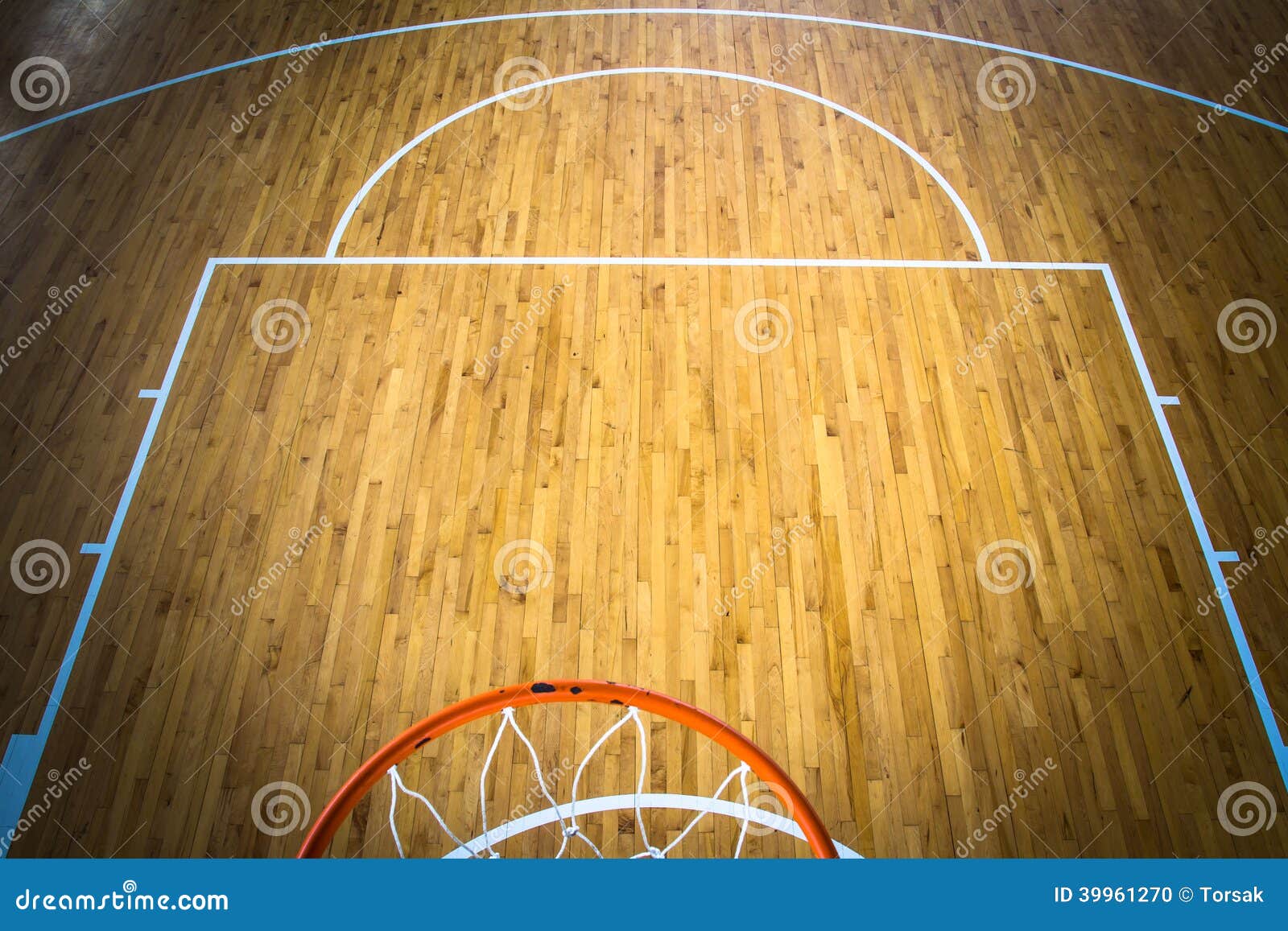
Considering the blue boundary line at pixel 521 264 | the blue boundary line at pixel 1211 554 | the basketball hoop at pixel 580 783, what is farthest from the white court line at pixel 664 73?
the basketball hoop at pixel 580 783

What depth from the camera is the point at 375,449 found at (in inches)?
189

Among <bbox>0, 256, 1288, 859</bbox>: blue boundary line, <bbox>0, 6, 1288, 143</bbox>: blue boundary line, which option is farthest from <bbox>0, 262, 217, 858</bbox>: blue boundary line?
<bbox>0, 6, 1288, 143</bbox>: blue boundary line

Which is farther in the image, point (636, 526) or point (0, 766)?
point (636, 526)

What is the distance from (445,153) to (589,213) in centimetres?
119

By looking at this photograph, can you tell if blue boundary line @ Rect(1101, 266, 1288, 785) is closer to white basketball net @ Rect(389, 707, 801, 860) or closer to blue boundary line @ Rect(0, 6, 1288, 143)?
white basketball net @ Rect(389, 707, 801, 860)

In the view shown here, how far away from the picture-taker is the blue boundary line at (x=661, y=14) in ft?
21.3

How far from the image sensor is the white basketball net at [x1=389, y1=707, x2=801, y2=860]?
11.9 ft

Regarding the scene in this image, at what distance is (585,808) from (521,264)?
322cm

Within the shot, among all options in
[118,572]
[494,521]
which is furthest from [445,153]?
[118,572]

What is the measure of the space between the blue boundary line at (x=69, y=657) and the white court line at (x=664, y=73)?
1.32 m

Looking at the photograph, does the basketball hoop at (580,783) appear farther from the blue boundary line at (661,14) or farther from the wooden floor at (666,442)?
the blue boundary line at (661,14)

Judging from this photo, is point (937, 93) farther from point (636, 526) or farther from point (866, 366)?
point (636, 526)

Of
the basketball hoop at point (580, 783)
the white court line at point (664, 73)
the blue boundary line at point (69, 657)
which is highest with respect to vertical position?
the white court line at point (664, 73)

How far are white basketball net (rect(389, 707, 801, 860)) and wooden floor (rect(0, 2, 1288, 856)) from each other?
0.21 ft
